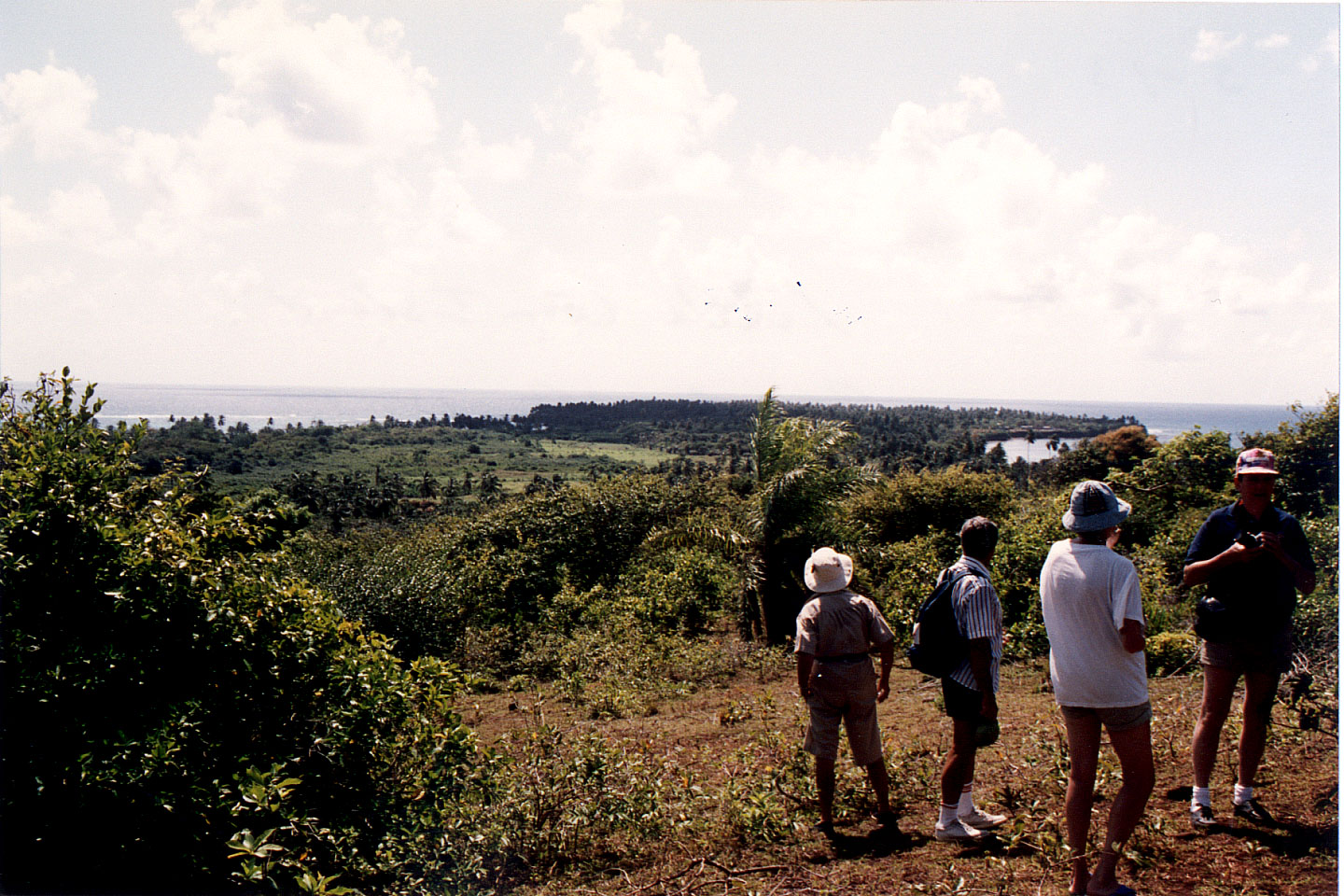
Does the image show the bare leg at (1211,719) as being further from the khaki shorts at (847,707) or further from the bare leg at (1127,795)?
the khaki shorts at (847,707)

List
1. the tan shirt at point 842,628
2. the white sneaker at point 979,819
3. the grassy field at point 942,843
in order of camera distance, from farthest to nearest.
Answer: the tan shirt at point 842,628 → the white sneaker at point 979,819 → the grassy field at point 942,843

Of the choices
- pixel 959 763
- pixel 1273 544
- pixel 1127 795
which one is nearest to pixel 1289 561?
pixel 1273 544

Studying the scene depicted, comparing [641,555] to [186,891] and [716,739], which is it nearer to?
[716,739]

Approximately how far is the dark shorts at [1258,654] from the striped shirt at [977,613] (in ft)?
2.98

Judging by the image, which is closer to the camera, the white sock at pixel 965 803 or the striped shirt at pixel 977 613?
the striped shirt at pixel 977 613

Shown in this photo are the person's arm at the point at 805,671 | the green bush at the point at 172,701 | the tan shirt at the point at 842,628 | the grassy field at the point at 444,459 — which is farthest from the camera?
the grassy field at the point at 444,459

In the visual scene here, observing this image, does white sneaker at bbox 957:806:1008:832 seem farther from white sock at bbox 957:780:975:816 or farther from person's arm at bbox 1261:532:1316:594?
person's arm at bbox 1261:532:1316:594

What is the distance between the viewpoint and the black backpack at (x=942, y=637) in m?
3.72

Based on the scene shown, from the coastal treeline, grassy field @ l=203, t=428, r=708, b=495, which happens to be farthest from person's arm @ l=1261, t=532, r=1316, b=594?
grassy field @ l=203, t=428, r=708, b=495

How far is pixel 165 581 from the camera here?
3779 millimetres

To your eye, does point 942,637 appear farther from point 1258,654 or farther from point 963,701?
point 1258,654

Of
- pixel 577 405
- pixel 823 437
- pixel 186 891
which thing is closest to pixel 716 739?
pixel 186 891

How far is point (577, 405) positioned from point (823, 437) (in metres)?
135

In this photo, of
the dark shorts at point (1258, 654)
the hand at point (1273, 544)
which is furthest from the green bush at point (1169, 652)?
the hand at point (1273, 544)
